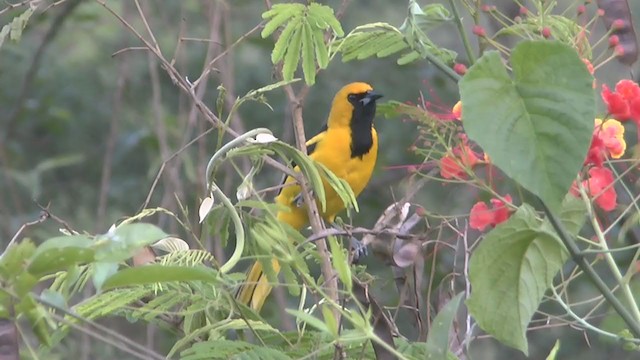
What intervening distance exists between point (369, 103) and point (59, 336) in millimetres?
2349

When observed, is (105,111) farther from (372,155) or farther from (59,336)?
(59,336)

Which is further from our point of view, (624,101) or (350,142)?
(350,142)

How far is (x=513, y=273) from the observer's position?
1.20 metres

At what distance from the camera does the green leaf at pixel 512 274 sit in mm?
1170

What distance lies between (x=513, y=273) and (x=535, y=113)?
0.19 m

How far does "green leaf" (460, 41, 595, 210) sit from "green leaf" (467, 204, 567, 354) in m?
0.13

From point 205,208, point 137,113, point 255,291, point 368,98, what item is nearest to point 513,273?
point 205,208

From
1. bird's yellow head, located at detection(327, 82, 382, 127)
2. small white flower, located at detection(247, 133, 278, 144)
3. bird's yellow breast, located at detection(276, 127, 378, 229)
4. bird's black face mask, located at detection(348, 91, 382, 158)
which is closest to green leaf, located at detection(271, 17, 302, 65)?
small white flower, located at detection(247, 133, 278, 144)

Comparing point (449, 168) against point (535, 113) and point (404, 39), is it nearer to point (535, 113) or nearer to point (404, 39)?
point (404, 39)

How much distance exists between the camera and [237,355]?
4.23 feet

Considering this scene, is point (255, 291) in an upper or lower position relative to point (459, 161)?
lower

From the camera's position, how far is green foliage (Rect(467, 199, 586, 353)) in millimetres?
1170

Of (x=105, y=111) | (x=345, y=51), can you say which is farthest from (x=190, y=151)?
(x=345, y=51)

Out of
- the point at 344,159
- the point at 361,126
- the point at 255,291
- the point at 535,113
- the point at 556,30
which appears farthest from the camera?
the point at 361,126
